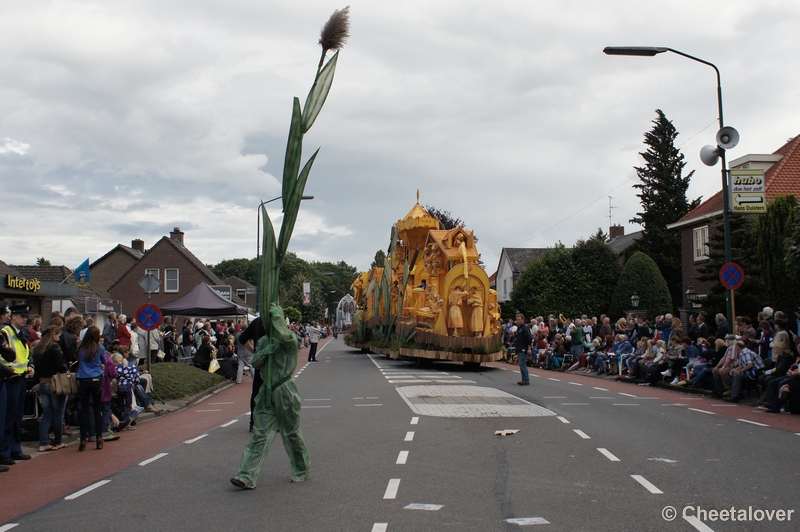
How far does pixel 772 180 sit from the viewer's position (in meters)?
32.5

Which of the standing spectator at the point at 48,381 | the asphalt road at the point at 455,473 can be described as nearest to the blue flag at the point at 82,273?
the asphalt road at the point at 455,473

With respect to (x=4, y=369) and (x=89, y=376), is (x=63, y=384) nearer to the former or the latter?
(x=89, y=376)

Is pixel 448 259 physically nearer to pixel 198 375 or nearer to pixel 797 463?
pixel 198 375

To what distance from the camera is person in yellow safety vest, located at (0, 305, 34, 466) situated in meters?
9.14

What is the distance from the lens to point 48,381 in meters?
10.3

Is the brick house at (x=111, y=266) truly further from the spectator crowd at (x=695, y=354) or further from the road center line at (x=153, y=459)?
the road center line at (x=153, y=459)

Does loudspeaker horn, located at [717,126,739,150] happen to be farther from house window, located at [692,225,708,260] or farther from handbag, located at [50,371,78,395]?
house window, located at [692,225,708,260]

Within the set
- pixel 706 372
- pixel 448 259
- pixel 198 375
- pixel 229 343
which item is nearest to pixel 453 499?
pixel 706 372

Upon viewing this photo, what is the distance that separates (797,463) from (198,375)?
14.8 m

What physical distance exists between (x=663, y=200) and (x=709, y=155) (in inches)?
1449

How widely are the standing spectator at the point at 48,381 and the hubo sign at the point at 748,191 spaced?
549 inches

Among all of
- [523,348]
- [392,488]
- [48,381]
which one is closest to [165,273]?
[523,348]

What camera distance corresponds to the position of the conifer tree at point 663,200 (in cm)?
5031

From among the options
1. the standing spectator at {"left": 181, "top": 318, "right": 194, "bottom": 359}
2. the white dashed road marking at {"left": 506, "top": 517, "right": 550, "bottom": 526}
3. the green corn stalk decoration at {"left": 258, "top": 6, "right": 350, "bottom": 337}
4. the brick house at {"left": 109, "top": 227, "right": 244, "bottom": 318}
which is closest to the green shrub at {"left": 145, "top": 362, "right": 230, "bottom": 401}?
the standing spectator at {"left": 181, "top": 318, "right": 194, "bottom": 359}
